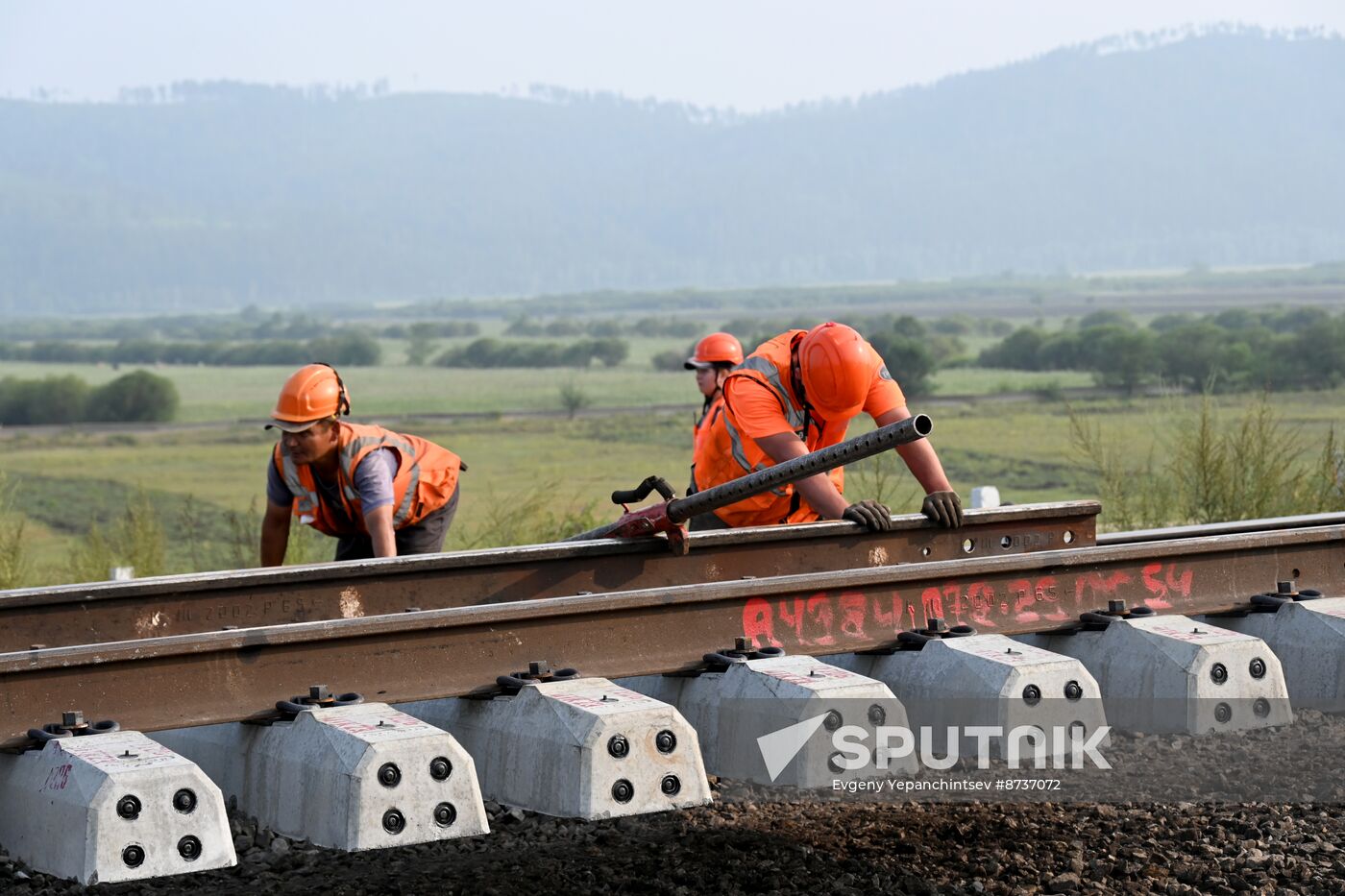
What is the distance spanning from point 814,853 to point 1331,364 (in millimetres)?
54243

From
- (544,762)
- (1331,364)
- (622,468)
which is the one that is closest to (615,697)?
(544,762)

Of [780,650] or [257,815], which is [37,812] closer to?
[257,815]

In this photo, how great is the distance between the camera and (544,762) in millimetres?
4707

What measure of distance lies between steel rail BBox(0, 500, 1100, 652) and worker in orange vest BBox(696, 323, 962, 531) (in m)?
0.17

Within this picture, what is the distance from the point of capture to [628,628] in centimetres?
540

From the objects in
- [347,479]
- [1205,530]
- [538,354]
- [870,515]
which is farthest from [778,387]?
[538,354]

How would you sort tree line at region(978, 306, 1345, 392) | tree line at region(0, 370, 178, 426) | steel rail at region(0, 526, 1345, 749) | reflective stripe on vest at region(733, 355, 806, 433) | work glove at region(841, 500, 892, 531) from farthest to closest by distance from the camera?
tree line at region(0, 370, 178, 426), tree line at region(978, 306, 1345, 392), reflective stripe on vest at region(733, 355, 806, 433), work glove at region(841, 500, 892, 531), steel rail at region(0, 526, 1345, 749)

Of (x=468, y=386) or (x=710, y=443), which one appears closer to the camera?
(x=710, y=443)

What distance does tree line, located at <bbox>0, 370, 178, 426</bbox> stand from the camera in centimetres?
7581

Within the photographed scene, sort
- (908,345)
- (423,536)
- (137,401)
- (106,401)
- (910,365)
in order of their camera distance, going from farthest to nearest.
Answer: (106,401), (137,401), (908,345), (910,365), (423,536)

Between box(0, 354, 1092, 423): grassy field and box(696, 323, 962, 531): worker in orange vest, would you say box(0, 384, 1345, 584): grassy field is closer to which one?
box(696, 323, 962, 531): worker in orange vest

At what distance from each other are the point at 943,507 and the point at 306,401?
8.45 feet

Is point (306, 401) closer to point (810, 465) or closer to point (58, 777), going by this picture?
point (810, 465)

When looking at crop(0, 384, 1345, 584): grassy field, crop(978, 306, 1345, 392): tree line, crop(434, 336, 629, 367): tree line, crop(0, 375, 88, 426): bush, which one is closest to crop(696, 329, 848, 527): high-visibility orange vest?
crop(0, 384, 1345, 584): grassy field
